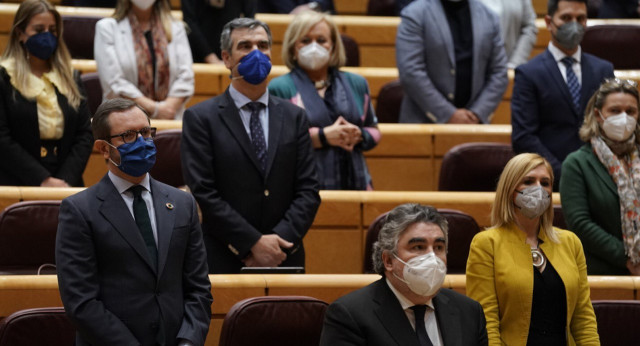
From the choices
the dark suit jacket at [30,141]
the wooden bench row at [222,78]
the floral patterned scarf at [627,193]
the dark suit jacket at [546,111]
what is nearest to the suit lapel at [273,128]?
the dark suit jacket at [30,141]

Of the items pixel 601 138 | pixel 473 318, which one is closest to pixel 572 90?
pixel 601 138

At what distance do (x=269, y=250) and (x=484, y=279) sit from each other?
28.8 inches

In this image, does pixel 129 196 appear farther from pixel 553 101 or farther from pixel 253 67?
pixel 553 101

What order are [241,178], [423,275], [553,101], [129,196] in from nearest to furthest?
[423,275] → [129,196] → [241,178] → [553,101]

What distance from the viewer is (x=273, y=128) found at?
373cm

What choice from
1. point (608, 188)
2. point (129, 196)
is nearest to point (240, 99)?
point (129, 196)

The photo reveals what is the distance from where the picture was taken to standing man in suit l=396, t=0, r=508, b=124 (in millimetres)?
4988

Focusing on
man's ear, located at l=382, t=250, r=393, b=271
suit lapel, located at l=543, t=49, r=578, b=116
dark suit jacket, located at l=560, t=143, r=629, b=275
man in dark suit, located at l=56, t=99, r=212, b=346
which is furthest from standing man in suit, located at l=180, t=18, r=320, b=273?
suit lapel, located at l=543, t=49, r=578, b=116

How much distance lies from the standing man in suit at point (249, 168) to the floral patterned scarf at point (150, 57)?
3.49 feet

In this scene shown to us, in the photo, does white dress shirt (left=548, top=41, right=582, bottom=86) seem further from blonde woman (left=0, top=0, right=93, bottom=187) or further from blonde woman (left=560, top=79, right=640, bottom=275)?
blonde woman (left=0, top=0, right=93, bottom=187)

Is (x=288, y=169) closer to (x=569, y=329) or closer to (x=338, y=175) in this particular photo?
(x=338, y=175)

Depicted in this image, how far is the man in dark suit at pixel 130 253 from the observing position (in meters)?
2.78

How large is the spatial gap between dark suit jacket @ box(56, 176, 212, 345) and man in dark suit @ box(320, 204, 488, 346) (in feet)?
1.23

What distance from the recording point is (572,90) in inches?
181
